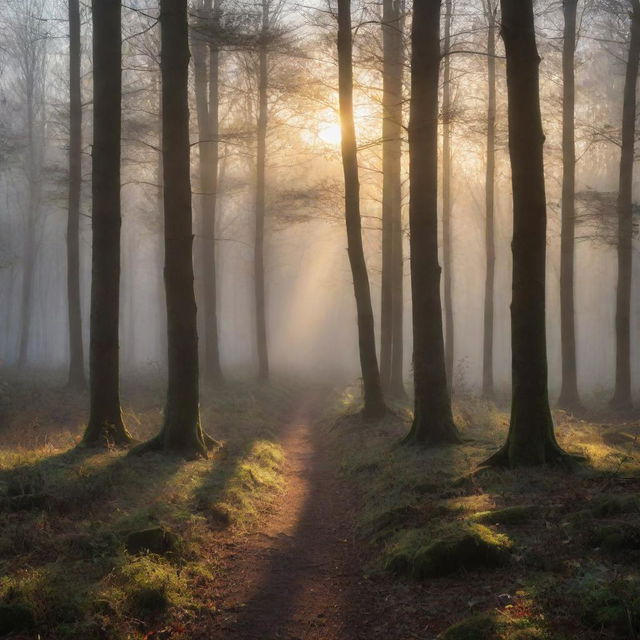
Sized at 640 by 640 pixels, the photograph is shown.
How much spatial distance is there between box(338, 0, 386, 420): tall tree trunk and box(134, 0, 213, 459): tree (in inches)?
177

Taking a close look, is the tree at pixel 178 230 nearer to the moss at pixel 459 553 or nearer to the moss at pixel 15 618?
the moss at pixel 459 553

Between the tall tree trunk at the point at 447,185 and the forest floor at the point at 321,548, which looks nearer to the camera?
the forest floor at the point at 321,548

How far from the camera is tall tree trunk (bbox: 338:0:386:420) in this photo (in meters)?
14.5

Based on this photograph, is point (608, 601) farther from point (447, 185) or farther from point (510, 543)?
point (447, 185)

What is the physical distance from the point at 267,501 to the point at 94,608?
470cm

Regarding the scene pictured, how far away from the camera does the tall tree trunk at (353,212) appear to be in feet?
47.4

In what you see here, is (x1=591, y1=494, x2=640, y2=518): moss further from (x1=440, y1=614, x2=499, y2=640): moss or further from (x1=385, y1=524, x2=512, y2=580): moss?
(x1=440, y1=614, x2=499, y2=640): moss

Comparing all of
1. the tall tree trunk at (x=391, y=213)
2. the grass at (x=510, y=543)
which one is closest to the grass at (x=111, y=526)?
the grass at (x=510, y=543)

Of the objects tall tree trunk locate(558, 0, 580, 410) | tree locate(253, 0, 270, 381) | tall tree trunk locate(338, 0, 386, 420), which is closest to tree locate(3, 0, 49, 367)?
tree locate(253, 0, 270, 381)

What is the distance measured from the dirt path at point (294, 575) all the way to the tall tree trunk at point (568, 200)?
12.2m

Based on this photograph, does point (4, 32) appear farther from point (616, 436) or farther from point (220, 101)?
point (616, 436)

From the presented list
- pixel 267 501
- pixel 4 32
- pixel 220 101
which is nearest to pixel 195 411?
pixel 267 501

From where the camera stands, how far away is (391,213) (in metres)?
18.8

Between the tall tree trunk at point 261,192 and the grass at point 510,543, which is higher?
the tall tree trunk at point 261,192
